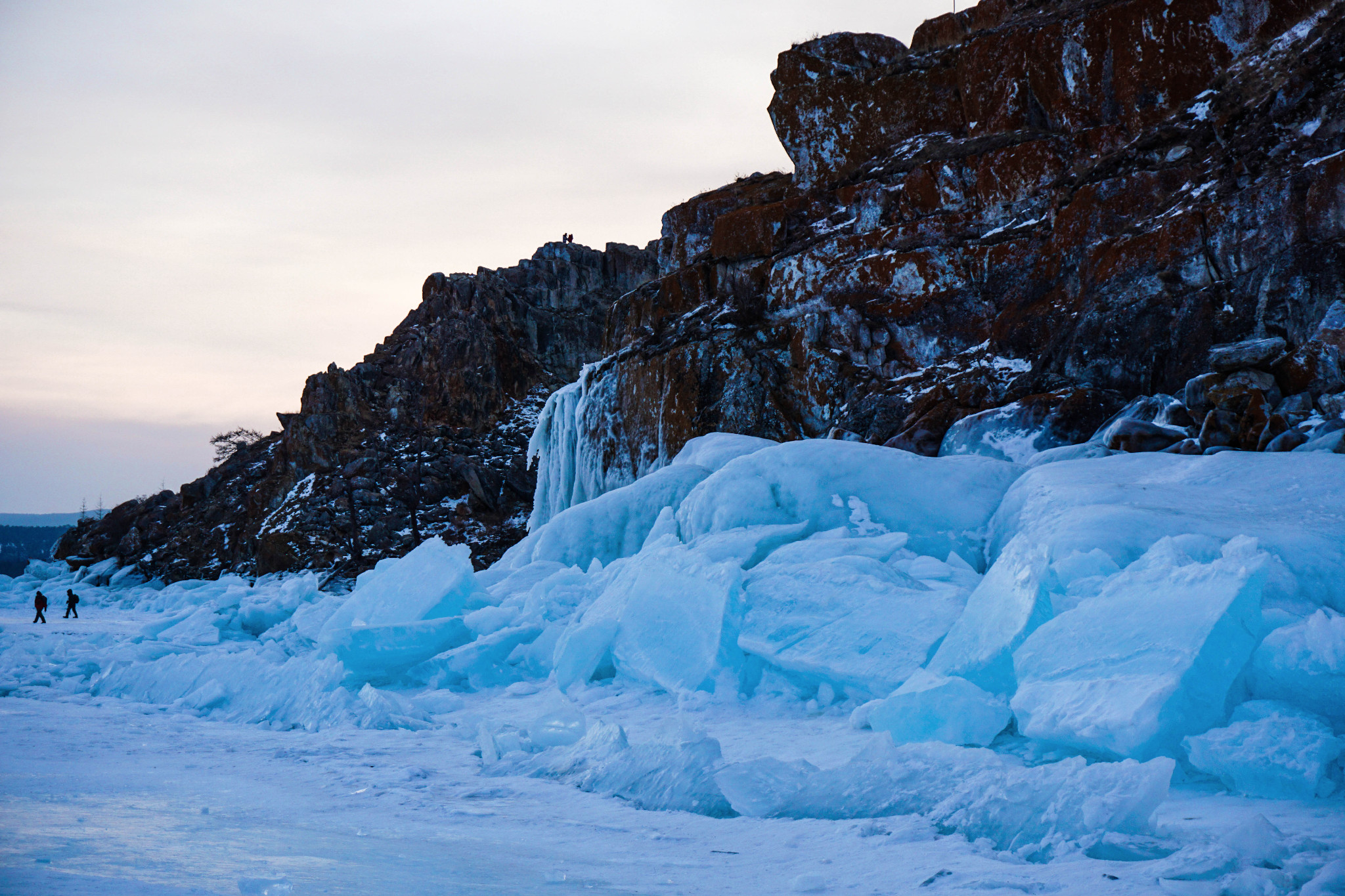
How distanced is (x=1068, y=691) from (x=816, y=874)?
5.36 feet

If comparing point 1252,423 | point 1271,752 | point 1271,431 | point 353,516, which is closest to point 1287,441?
point 1271,431

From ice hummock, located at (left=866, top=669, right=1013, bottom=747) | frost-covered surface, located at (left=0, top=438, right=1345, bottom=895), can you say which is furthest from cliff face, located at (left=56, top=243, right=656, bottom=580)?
ice hummock, located at (left=866, top=669, right=1013, bottom=747)

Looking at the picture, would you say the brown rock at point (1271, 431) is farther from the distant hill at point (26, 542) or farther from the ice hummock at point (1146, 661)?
the distant hill at point (26, 542)

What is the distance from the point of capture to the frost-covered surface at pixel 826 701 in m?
3.12

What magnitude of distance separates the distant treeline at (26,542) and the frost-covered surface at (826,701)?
65.3 m

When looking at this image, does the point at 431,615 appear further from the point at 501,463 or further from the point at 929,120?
the point at 501,463

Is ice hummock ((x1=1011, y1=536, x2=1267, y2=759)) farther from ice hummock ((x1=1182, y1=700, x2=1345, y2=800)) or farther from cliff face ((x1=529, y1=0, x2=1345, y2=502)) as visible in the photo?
cliff face ((x1=529, y1=0, x2=1345, y2=502))

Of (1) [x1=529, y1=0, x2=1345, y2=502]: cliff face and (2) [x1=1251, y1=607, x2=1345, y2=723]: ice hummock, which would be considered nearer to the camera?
(2) [x1=1251, y1=607, x2=1345, y2=723]: ice hummock

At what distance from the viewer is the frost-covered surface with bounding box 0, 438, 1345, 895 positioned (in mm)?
3115

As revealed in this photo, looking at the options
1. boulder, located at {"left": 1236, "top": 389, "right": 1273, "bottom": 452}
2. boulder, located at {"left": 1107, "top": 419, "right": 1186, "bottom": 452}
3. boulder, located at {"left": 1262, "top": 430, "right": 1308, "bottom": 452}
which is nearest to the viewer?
boulder, located at {"left": 1262, "top": 430, "right": 1308, "bottom": 452}

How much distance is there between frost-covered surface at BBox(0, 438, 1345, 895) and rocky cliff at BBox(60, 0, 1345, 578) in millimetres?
3802

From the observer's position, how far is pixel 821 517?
26.5 feet

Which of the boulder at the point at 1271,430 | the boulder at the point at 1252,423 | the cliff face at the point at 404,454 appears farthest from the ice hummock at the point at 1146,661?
the cliff face at the point at 404,454

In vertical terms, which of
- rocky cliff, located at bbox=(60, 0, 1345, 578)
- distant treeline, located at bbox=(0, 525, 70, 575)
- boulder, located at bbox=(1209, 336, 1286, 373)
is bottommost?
distant treeline, located at bbox=(0, 525, 70, 575)
